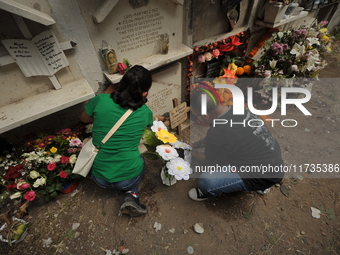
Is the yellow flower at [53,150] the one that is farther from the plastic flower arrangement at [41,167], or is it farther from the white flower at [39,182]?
the white flower at [39,182]

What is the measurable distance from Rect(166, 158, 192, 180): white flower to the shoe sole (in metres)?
0.65

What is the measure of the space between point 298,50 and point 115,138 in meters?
3.54

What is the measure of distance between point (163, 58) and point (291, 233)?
110 inches

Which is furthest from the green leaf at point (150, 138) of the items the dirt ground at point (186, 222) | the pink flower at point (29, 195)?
the pink flower at point (29, 195)

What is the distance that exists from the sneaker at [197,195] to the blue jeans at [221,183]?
15cm

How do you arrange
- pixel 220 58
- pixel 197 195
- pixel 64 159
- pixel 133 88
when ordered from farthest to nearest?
pixel 220 58, pixel 197 195, pixel 64 159, pixel 133 88

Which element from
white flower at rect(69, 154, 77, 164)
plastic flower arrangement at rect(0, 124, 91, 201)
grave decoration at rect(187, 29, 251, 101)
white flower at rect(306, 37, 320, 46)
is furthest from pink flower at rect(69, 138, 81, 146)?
white flower at rect(306, 37, 320, 46)

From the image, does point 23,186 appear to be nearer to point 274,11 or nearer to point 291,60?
point 291,60

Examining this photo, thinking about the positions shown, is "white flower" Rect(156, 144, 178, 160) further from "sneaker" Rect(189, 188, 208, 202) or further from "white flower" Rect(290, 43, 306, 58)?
"white flower" Rect(290, 43, 306, 58)

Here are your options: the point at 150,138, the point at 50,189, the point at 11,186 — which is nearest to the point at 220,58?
the point at 150,138

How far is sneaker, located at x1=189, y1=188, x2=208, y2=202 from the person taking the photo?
2.34 m

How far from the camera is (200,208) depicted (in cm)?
233

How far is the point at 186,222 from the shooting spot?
87.0 inches

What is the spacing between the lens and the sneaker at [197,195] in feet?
7.68
